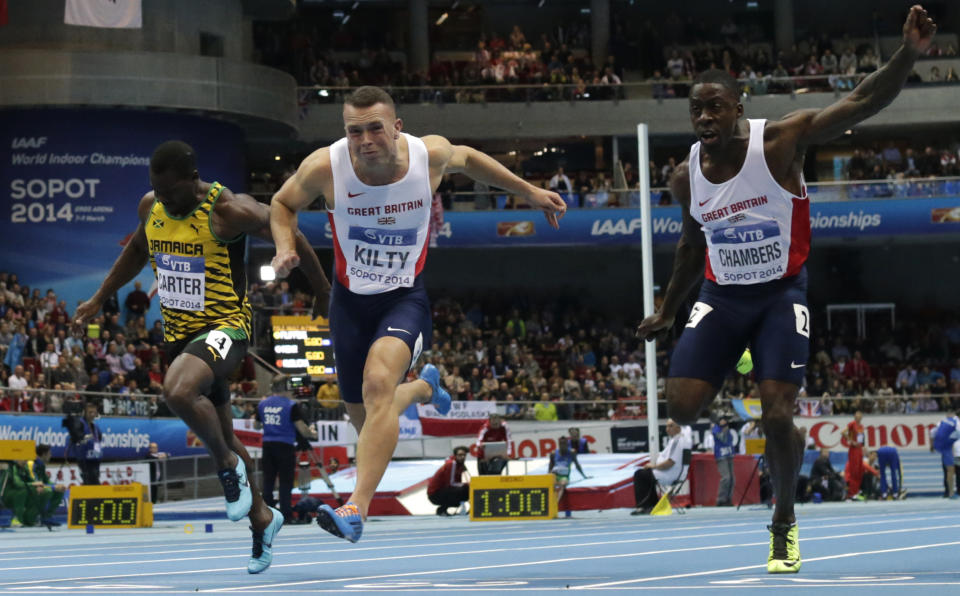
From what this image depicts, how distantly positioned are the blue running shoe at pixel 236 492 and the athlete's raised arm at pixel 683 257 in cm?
256

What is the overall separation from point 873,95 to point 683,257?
59.4 inches

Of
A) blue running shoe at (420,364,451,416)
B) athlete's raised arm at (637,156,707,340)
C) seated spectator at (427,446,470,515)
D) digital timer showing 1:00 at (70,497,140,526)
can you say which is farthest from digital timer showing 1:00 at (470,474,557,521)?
athlete's raised arm at (637,156,707,340)

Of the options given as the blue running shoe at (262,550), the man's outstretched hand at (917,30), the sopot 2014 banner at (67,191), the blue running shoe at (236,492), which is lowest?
the blue running shoe at (262,550)

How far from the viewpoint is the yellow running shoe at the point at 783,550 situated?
7.11 meters

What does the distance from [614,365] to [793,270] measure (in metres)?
30.6

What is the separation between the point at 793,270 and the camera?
25.0ft

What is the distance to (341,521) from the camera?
21.9ft

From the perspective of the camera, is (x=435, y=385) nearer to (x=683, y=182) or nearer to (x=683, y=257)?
(x=683, y=257)

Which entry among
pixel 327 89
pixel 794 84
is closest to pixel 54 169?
pixel 327 89

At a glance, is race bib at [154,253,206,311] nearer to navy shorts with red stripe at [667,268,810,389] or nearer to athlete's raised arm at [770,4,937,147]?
navy shorts with red stripe at [667,268,810,389]

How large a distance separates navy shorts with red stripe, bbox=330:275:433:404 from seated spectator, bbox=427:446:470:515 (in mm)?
14269

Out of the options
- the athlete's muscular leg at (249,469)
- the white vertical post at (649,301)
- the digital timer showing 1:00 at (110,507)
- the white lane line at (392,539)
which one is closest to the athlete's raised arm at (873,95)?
the athlete's muscular leg at (249,469)

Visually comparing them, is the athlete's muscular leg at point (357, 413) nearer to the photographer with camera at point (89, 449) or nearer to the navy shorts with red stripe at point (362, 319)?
the navy shorts with red stripe at point (362, 319)

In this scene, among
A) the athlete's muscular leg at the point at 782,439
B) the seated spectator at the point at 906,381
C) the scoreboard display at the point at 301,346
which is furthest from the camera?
the seated spectator at the point at 906,381
